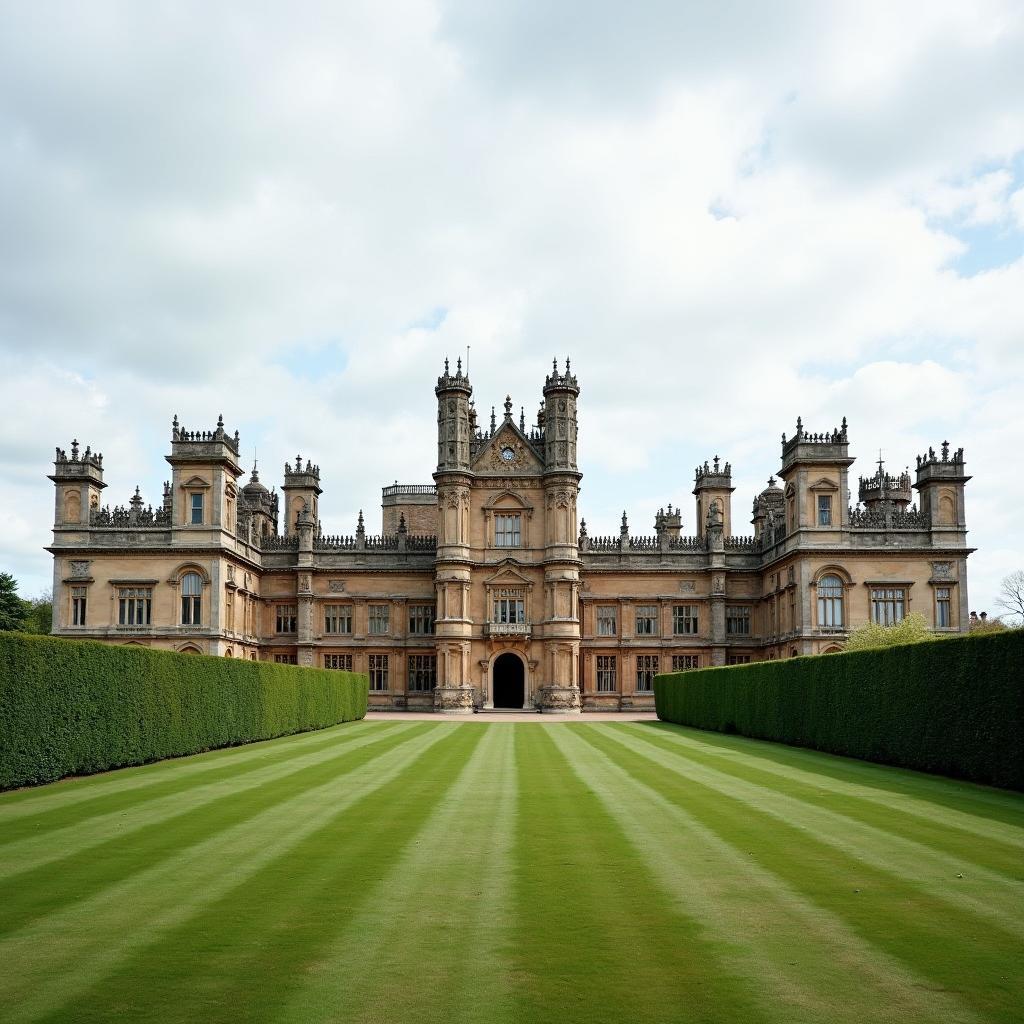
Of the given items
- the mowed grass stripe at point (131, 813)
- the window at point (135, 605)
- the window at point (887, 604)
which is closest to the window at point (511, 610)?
the window at point (135, 605)

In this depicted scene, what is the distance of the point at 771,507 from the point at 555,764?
47548 millimetres

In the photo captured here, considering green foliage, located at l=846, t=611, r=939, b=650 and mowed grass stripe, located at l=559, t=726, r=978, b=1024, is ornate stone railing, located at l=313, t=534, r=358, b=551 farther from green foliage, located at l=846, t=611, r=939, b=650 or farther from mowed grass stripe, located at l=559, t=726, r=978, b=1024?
mowed grass stripe, located at l=559, t=726, r=978, b=1024

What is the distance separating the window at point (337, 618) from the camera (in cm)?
6197

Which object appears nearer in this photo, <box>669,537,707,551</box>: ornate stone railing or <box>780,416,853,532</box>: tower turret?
<box>780,416,853,532</box>: tower turret

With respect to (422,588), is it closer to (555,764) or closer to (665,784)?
(555,764)

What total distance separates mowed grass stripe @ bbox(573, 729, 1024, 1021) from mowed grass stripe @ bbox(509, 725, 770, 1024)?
0.93 metres

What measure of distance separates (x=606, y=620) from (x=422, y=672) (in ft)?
37.0

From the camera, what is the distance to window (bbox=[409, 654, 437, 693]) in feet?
203

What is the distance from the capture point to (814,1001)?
268 inches

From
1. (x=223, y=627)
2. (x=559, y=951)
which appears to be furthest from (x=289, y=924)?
(x=223, y=627)

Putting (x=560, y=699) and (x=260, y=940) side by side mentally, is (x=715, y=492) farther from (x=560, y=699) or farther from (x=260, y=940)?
(x=260, y=940)

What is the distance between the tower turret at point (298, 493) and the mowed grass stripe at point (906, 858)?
5065cm

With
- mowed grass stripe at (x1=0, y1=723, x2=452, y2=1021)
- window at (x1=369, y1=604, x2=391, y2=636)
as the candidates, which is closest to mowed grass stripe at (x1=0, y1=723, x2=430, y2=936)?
mowed grass stripe at (x1=0, y1=723, x2=452, y2=1021)

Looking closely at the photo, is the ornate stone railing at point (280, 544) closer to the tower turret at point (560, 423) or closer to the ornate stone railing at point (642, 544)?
the tower turret at point (560, 423)
